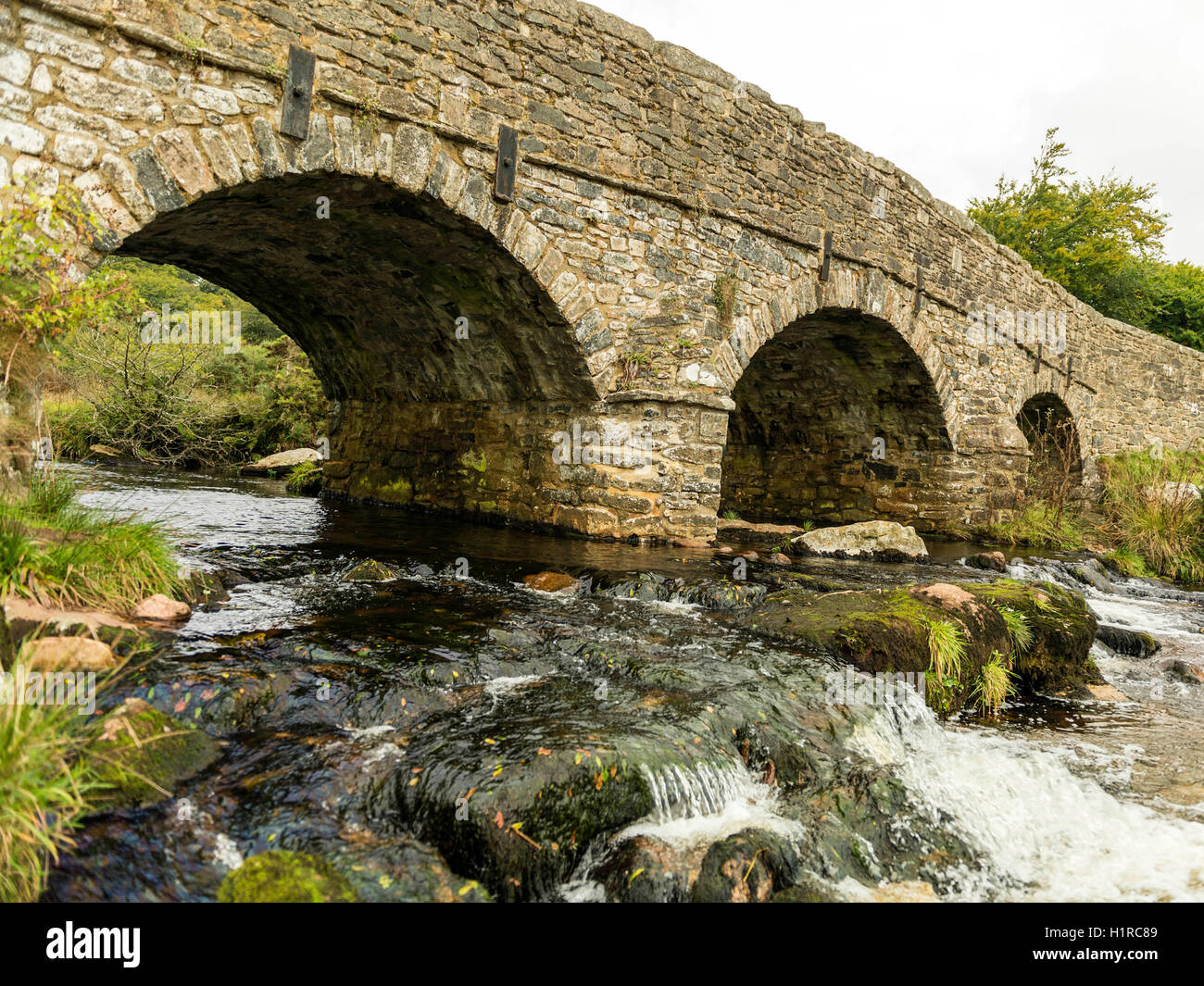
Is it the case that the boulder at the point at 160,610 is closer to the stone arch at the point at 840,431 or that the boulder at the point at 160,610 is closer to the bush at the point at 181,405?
the stone arch at the point at 840,431

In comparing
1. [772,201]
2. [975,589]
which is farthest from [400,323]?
[975,589]

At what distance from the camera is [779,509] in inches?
509

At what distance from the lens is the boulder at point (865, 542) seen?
8.27 metres

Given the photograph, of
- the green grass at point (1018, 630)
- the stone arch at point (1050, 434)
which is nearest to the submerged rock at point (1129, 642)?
the green grass at point (1018, 630)

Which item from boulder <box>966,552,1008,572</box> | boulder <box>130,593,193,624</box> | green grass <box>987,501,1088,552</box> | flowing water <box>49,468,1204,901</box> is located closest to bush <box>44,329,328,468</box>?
boulder <box>130,593,193,624</box>

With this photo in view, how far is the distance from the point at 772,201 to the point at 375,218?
172 inches

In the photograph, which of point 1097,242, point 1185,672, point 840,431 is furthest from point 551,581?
point 1097,242

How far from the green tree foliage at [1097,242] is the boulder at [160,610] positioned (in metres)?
24.2

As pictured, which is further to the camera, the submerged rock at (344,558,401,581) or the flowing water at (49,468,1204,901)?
the submerged rock at (344,558,401,581)

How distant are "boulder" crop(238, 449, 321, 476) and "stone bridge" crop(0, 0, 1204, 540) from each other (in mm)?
3337

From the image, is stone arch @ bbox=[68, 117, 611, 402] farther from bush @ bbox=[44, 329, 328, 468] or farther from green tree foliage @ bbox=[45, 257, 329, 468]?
bush @ bbox=[44, 329, 328, 468]

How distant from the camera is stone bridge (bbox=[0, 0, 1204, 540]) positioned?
456 centimetres

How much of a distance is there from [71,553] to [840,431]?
36.3ft
